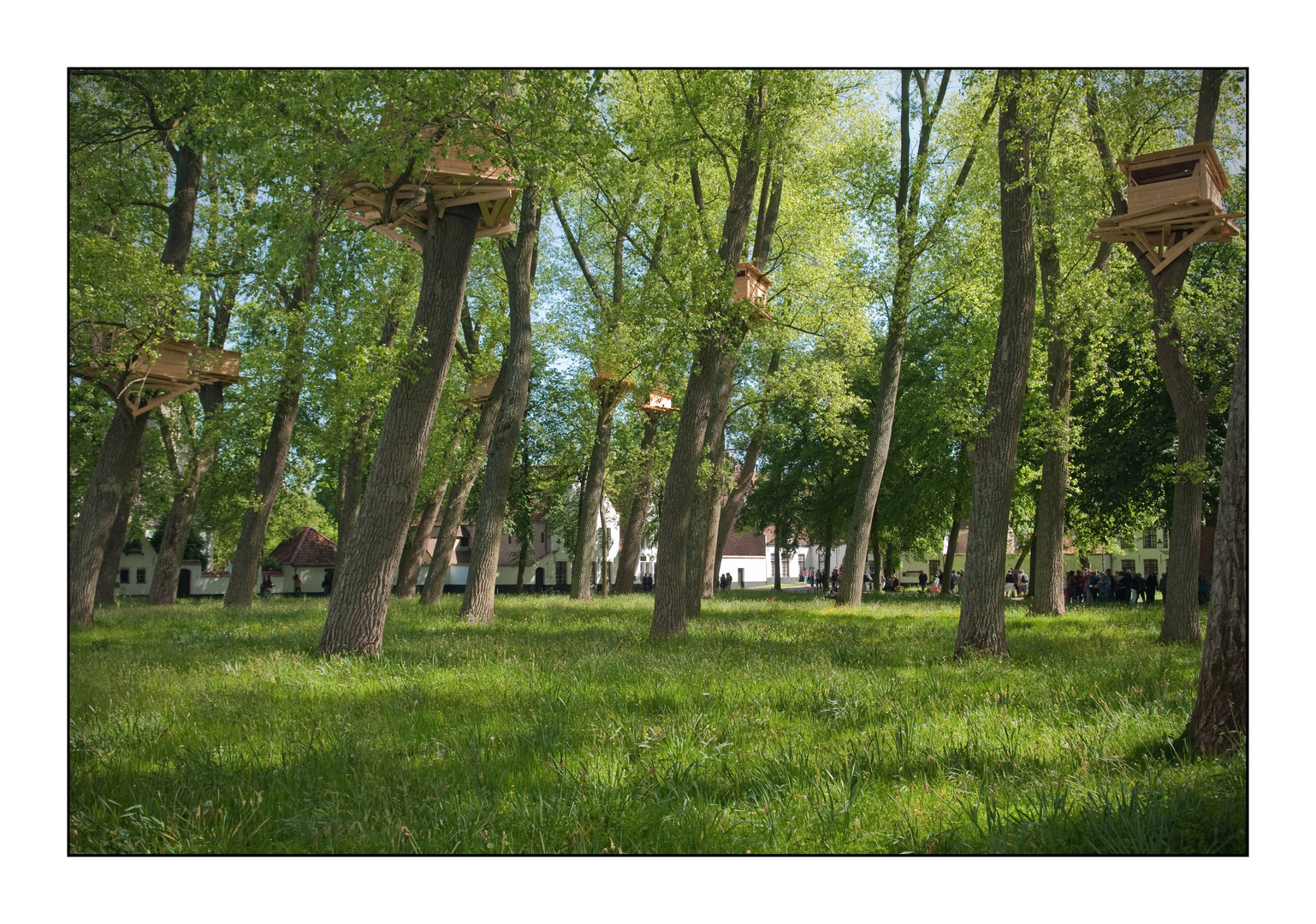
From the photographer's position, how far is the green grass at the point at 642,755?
14.1ft

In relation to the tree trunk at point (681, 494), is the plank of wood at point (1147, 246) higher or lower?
higher

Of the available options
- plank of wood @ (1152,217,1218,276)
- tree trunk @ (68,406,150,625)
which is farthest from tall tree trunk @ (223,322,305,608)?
plank of wood @ (1152,217,1218,276)

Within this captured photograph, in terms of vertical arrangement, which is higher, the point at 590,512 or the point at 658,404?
the point at 658,404

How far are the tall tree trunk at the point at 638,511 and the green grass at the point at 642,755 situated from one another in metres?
15.9

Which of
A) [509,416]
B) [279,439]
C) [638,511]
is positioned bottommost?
[638,511]

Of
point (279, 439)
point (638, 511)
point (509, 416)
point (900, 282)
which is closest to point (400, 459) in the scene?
point (509, 416)

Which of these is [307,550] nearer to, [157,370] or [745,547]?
[157,370]

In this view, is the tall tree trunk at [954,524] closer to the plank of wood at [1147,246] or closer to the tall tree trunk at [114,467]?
the plank of wood at [1147,246]

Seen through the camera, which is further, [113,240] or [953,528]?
[953,528]

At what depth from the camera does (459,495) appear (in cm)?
2105

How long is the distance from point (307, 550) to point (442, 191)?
4648cm

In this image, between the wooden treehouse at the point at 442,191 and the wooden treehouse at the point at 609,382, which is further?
the wooden treehouse at the point at 609,382

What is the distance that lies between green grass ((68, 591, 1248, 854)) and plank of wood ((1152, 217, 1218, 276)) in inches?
195

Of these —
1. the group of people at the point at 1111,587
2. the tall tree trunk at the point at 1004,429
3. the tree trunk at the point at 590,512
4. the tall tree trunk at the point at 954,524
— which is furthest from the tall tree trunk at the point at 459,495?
the group of people at the point at 1111,587
